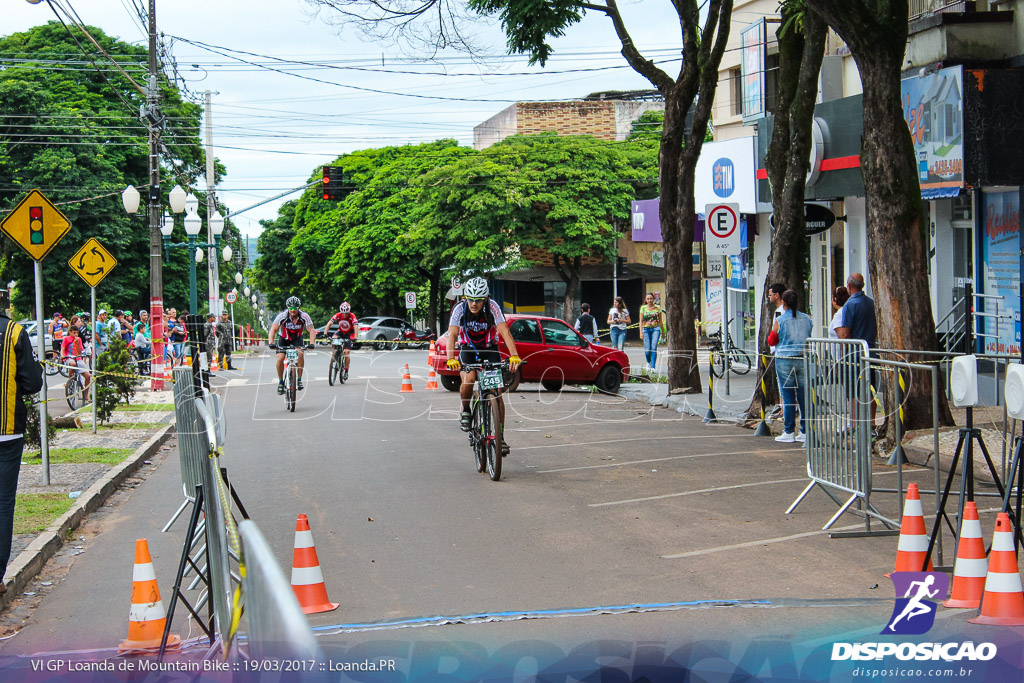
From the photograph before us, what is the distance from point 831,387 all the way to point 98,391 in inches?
480

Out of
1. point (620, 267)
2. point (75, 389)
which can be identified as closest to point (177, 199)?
point (75, 389)

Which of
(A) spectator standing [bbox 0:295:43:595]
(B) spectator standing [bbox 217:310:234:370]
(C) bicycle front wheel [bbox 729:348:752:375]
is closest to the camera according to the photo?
(A) spectator standing [bbox 0:295:43:595]

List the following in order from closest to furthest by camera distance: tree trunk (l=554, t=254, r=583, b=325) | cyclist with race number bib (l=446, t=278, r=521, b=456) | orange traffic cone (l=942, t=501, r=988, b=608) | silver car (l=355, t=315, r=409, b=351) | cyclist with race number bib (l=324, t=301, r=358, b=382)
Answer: orange traffic cone (l=942, t=501, r=988, b=608), cyclist with race number bib (l=446, t=278, r=521, b=456), cyclist with race number bib (l=324, t=301, r=358, b=382), tree trunk (l=554, t=254, r=583, b=325), silver car (l=355, t=315, r=409, b=351)

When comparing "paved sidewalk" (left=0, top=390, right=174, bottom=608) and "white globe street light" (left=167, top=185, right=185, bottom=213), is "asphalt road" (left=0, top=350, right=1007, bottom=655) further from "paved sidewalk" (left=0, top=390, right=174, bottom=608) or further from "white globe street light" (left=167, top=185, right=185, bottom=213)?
"white globe street light" (left=167, top=185, right=185, bottom=213)

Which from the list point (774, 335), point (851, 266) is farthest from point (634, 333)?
point (774, 335)

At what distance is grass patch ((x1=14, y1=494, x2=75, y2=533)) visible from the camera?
347 inches

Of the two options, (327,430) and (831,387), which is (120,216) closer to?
(327,430)

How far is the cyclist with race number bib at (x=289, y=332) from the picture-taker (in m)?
18.9

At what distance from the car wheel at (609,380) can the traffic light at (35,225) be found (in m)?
12.9

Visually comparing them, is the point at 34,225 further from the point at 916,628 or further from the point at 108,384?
the point at 916,628

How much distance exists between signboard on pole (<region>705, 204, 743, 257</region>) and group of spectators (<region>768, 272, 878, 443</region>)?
2.79 metres

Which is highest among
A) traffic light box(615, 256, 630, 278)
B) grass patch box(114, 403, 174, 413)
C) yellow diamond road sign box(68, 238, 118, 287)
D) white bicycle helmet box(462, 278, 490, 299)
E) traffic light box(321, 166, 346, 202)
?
traffic light box(321, 166, 346, 202)

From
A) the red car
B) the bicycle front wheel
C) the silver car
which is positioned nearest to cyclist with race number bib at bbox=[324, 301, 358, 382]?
the red car

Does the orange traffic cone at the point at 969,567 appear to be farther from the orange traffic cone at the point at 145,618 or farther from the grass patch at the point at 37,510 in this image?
the grass patch at the point at 37,510
